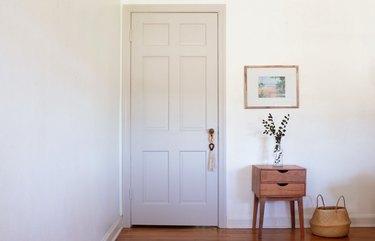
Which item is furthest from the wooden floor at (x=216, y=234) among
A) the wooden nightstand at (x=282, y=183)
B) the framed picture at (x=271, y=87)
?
the framed picture at (x=271, y=87)

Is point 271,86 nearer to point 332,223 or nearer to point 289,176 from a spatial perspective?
point 289,176

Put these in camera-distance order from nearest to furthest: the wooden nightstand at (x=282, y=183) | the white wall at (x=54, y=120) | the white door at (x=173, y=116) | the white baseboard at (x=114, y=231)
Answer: the white wall at (x=54, y=120) < the white baseboard at (x=114, y=231) < the wooden nightstand at (x=282, y=183) < the white door at (x=173, y=116)

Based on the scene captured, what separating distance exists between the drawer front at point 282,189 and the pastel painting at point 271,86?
34.8 inches

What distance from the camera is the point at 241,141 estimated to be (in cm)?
292

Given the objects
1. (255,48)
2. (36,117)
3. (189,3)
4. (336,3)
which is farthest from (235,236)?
(336,3)

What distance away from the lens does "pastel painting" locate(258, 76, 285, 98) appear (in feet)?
9.56

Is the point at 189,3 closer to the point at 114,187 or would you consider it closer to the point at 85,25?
the point at 85,25

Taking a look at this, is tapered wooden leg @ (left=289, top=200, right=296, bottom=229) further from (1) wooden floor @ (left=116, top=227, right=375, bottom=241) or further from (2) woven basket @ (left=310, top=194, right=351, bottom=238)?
(2) woven basket @ (left=310, top=194, right=351, bottom=238)

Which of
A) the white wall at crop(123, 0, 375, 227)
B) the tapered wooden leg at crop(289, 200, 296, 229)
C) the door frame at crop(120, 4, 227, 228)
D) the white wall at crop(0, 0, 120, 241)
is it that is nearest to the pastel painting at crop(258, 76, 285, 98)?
the white wall at crop(123, 0, 375, 227)

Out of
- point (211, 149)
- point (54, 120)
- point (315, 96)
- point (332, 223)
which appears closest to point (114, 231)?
point (211, 149)

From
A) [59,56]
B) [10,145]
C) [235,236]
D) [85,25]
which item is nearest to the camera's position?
[10,145]

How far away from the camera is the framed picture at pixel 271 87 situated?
2.91 meters

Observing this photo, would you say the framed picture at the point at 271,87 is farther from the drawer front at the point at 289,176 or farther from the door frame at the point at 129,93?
the drawer front at the point at 289,176

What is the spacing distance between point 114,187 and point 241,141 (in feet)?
4.27
